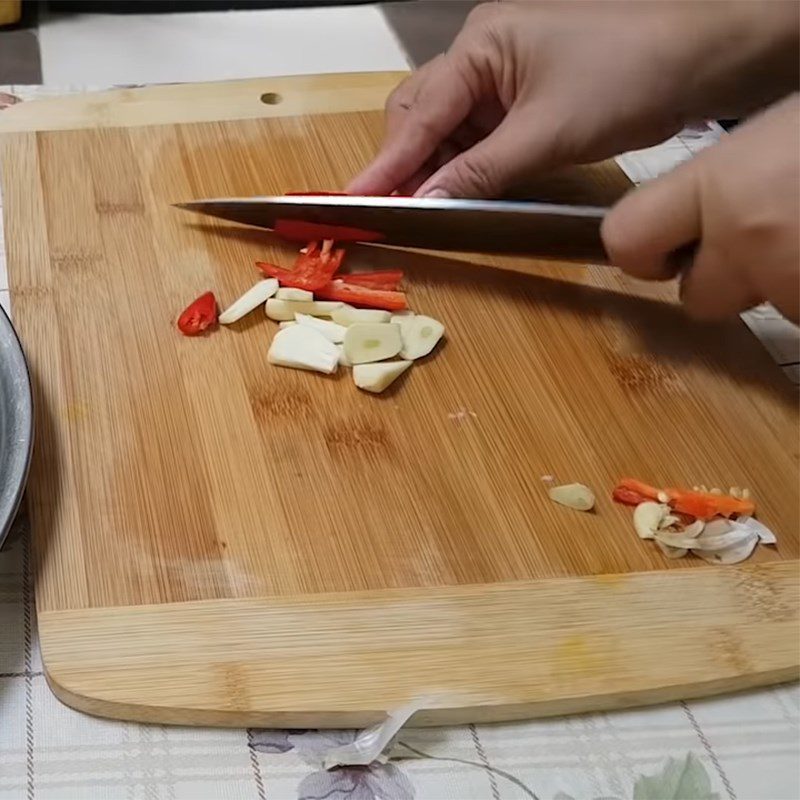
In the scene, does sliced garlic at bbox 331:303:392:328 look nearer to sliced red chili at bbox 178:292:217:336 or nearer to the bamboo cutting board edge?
sliced red chili at bbox 178:292:217:336

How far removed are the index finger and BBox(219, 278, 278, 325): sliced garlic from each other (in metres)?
0.13

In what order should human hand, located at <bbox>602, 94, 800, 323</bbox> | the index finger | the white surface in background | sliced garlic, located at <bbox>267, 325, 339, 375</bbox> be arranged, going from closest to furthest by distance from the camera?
human hand, located at <bbox>602, 94, 800, 323</bbox> < sliced garlic, located at <bbox>267, 325, 339, 375</bbox> < the index finger < the white surface in background

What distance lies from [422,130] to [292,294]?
0.21 metres

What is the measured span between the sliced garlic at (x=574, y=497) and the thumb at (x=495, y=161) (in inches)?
11.6

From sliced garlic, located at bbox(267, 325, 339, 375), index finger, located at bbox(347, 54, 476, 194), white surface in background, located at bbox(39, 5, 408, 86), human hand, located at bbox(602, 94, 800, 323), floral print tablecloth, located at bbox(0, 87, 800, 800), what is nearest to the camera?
floral print tablecloth, located at bbox(0, 87, 800, 800)

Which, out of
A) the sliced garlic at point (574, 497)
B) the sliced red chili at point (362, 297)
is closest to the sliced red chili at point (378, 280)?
the sliced red chili at point (362, 297)

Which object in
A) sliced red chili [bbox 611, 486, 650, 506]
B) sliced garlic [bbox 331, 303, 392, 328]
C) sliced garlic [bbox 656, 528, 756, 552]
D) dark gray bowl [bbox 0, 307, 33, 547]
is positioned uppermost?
dark gray bowl [bbox 0, 307, 33, 547]

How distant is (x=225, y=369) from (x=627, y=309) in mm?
349

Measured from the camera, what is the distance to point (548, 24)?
37.4 inches

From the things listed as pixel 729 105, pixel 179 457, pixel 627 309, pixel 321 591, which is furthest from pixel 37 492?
pixel 729 105

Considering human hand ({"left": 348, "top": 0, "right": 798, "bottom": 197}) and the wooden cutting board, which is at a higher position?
human hand ({"left": 348, "top": 0, "right": 798, "bottom": 197})

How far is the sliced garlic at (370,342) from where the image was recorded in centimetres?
86

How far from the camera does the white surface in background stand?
4.25 ft

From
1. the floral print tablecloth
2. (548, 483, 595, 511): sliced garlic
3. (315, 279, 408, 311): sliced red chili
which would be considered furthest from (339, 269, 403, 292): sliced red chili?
the floral print tablecloth
